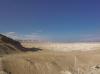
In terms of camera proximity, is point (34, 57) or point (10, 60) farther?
point (34, 57)

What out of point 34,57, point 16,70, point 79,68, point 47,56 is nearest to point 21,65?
point 16,70

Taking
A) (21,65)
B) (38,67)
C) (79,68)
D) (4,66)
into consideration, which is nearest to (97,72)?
(79,68)

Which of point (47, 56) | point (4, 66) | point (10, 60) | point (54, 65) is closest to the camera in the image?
point (4, 66)

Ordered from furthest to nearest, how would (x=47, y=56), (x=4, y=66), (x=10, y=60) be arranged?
(x=47, y=56) < (x=10, y=60) < (x=4, y=66)

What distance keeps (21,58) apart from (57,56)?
611cm

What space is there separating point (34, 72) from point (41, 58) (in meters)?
4.31

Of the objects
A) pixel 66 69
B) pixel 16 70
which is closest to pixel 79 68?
pixel 66 69

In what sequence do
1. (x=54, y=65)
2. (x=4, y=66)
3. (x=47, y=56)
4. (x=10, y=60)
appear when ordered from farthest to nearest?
1. (x=47, y=56)
2. (x=54, y=65)
3. (x=10, y=60)
4. (x=4, y=66)

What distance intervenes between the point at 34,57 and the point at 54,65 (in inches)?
115

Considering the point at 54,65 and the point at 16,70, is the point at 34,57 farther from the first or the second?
the point at 16,70

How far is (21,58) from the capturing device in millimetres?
29562

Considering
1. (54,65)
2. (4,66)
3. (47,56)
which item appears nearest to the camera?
(4,66)

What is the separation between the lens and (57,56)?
33.5 m

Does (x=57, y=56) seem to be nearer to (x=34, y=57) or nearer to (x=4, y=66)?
(x=34, y=57)
